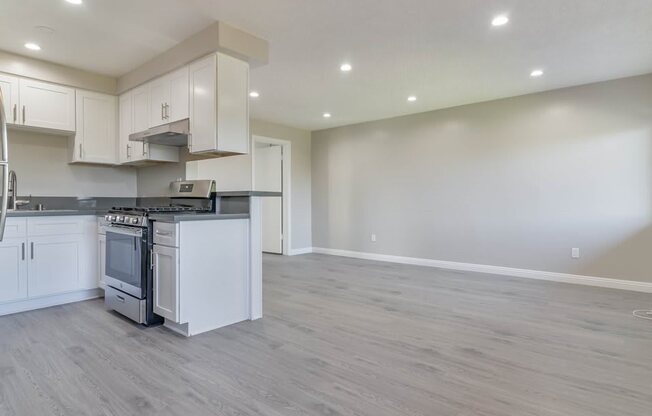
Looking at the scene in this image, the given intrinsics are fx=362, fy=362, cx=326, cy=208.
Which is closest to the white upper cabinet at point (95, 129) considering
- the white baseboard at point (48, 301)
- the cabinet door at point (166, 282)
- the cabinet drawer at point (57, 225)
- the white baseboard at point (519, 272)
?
the cabinet drawer at point (57, 225)

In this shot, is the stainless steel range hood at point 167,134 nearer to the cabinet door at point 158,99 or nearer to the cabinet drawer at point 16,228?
the cabinet door at point 158,99

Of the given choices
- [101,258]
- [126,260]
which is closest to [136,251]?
[126,260]

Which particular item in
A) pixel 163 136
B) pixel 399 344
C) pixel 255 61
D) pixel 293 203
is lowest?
pixel 399 344

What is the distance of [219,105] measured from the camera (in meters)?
2.98

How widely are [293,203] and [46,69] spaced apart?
411 centimetres

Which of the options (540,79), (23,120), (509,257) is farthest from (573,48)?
(23,120)

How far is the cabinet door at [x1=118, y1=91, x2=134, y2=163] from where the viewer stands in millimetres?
3963

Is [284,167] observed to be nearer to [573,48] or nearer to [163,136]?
[163,136]

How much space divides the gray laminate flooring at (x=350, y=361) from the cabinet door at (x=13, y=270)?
0.67 feet

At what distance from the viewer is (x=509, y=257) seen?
500 centimetres

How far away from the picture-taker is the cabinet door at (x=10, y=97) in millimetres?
3455

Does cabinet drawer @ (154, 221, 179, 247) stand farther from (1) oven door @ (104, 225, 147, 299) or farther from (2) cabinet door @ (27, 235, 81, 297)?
(2) cabinet door @ (27, 235, 81, 297)


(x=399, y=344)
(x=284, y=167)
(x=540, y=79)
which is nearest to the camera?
(x=399, y=344)

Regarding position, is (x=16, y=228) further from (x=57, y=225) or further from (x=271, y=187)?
(x=271, y=187)
